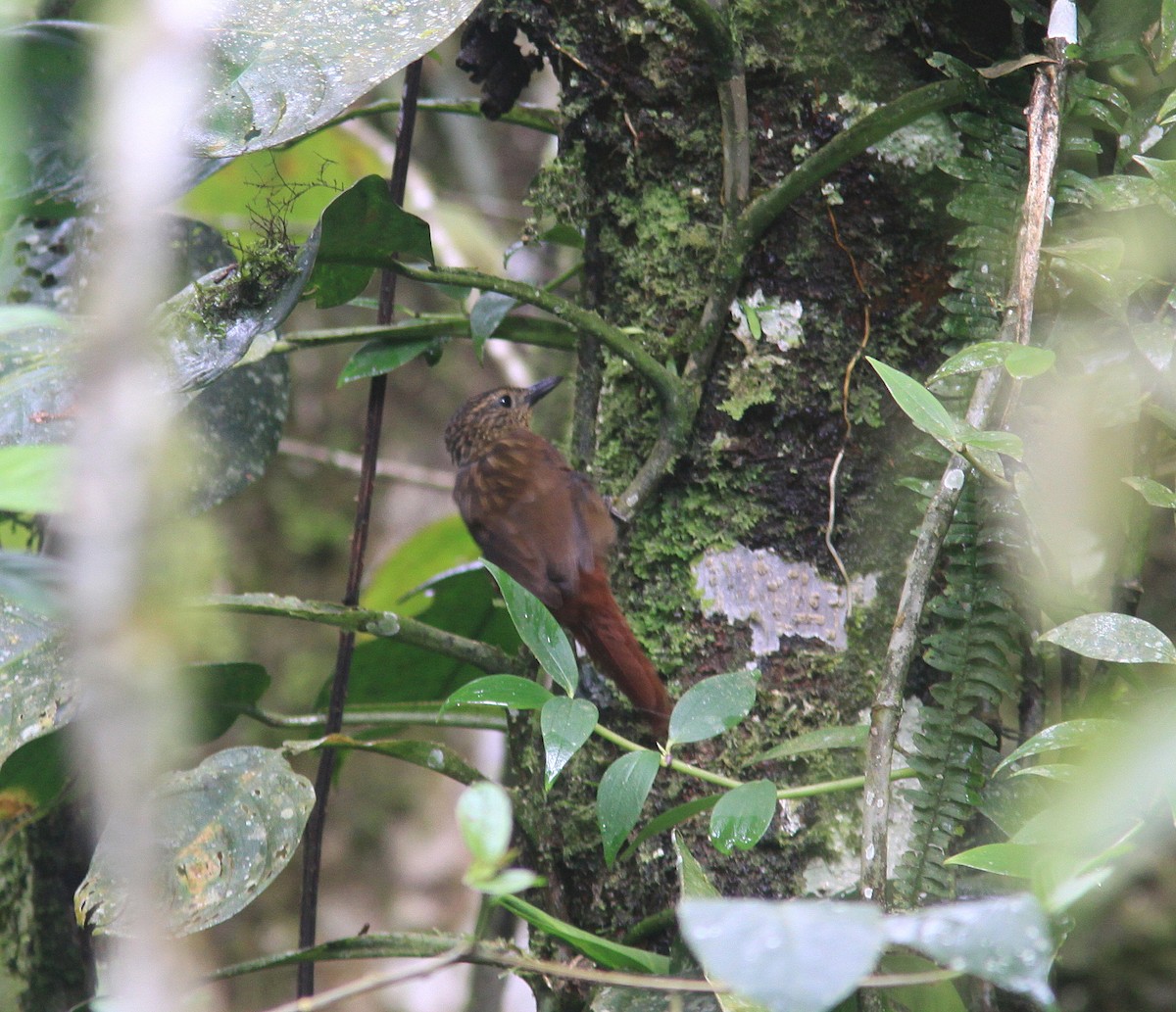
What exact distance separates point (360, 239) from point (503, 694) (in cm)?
59

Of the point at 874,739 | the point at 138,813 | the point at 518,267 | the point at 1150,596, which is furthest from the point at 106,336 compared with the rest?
the point at 518,267

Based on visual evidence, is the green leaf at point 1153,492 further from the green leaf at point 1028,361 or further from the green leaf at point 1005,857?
the green leaf at point 1005,857

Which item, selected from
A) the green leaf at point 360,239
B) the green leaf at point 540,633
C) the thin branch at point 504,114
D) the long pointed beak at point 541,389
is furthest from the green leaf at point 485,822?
the long pointed beak at point 541,389

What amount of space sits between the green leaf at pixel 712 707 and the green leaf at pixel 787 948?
401 millimetres

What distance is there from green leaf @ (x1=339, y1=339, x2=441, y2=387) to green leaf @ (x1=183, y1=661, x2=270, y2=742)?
427 millimetres

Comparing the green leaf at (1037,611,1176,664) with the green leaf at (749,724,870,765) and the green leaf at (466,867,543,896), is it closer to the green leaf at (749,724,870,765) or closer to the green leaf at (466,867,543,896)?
the green leaf at (749,724,870,765)

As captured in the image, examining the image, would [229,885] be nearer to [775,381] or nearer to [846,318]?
[775,381]

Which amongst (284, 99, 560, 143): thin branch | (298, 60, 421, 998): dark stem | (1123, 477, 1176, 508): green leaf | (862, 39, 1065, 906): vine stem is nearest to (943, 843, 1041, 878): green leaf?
(862, 39, 1065, 906): vine stem

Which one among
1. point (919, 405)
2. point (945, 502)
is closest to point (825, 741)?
point (945, 502)

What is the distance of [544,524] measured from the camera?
2.05m

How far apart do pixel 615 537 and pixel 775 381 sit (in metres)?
0.28

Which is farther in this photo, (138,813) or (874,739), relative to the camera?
(874,739)

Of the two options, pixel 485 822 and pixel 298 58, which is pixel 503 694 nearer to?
pixel 485 822

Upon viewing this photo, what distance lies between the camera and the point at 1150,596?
211cm
